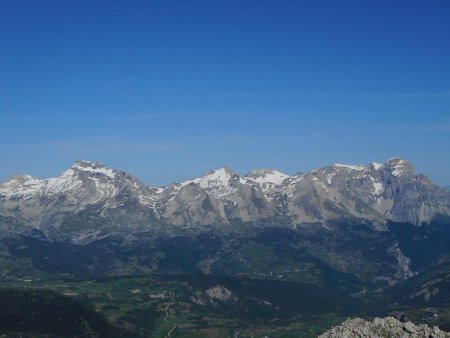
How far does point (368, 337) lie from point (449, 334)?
933 cm

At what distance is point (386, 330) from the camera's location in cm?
7356

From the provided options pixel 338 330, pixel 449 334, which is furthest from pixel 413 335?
pixel 338 330

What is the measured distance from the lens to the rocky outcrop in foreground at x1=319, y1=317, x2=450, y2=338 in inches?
2756

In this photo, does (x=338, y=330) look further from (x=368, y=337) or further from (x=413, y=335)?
(x=413, y=335)

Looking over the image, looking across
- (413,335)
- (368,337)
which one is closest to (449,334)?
(413,335)

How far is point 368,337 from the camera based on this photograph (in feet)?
239

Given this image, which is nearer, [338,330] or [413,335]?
[413,335]

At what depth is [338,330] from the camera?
76.9m

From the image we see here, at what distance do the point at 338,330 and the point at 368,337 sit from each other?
198 inches

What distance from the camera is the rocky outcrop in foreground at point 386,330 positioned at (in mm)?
70000

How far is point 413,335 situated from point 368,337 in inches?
214

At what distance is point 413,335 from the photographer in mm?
70125

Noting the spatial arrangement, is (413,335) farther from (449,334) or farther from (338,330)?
(338,330)

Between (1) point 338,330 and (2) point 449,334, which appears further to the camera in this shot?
(1) point 338,330
